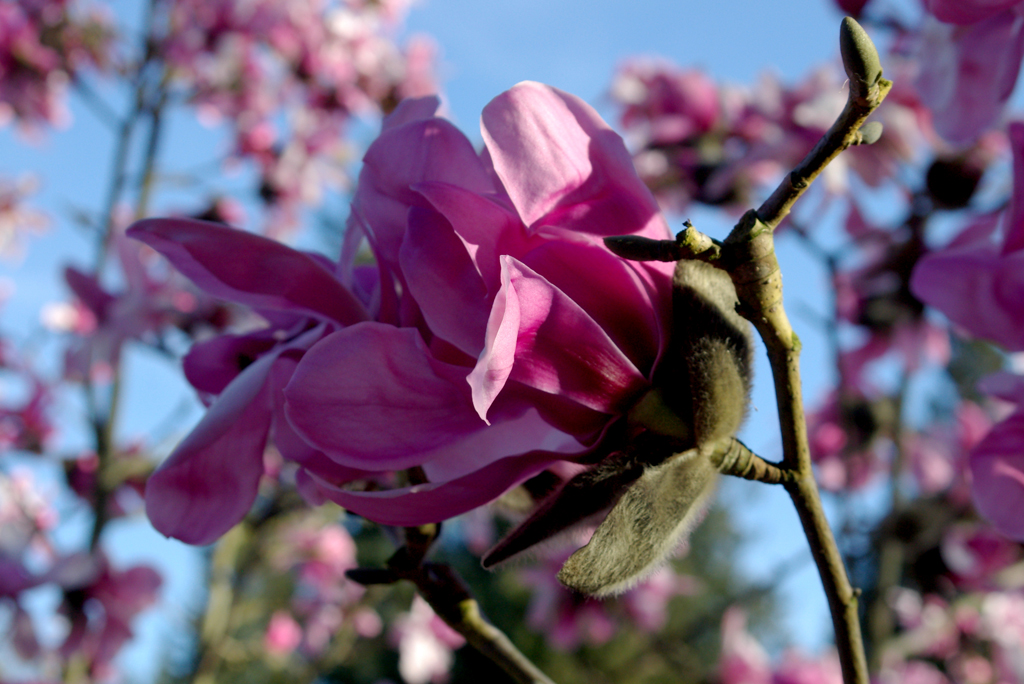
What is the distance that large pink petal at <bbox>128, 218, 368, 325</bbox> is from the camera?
371 mm

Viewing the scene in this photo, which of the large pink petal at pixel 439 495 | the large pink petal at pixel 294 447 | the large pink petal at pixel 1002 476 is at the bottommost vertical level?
the large pink petal at pixel 294 447

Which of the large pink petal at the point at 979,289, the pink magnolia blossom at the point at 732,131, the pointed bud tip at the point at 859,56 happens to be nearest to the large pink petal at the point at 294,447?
the pointed bud tip at the point at 859,56

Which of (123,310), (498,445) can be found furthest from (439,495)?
(123,310)

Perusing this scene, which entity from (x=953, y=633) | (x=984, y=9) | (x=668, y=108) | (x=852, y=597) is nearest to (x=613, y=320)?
(x=852, y=597)

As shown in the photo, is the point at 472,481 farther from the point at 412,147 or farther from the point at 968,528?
the point at 968,528

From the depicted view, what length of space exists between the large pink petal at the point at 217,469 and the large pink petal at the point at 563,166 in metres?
0.15

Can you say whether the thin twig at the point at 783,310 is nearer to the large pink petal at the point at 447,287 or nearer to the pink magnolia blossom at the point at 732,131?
the large pink petal at the point at 447,287

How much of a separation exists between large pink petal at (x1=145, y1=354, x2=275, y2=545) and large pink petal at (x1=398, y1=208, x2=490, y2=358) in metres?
0.10

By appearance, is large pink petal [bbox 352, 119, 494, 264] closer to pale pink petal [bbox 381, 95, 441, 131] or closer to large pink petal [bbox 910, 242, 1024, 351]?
pale pink petal [bbox 381, 95, 441, 131]

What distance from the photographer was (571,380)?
32 centimetres

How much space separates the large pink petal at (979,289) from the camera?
456 millimetres

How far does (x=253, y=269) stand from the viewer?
1.25 ft

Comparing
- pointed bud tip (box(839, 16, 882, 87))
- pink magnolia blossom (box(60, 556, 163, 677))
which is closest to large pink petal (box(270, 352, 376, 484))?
pointed bud tip (box(839, 16, 882, 87))

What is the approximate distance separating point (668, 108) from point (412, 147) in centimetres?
154
